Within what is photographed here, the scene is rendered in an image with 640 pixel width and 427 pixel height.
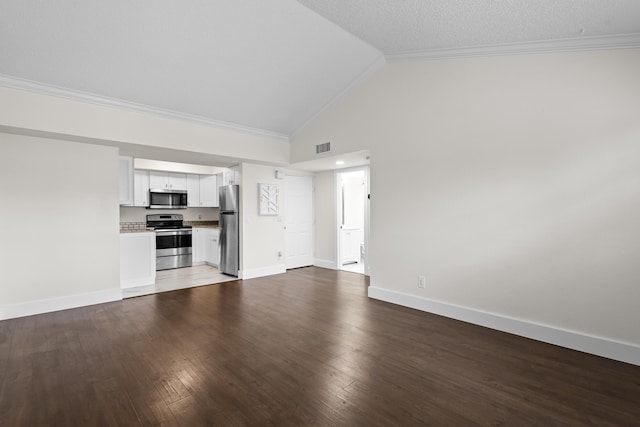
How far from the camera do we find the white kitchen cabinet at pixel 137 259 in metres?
4.95

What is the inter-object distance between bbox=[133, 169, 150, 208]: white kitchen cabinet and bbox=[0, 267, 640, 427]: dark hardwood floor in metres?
3.36

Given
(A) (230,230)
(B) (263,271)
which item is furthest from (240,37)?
(B) (263,271)

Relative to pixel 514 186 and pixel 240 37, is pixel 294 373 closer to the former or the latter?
pixel 514 186

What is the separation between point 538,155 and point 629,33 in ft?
3.77

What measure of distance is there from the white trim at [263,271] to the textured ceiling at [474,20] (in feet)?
14.3

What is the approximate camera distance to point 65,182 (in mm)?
3998

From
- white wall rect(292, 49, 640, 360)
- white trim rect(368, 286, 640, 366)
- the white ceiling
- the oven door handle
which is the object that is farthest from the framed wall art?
white trim rect(368, 286, 640, 366)

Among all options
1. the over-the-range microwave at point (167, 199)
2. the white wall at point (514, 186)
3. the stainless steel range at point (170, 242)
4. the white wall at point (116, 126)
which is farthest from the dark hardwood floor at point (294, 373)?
the over-the-range microwave at point (167, 199)

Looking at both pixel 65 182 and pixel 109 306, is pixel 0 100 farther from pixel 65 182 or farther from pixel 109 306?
pixel 109 306

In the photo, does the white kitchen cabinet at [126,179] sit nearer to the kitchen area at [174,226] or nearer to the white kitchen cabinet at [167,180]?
the kitchen area at [174,226]

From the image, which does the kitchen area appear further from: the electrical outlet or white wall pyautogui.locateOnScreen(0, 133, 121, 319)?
the electrical outlet

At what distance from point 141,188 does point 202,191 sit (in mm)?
1324

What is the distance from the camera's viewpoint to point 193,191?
7293 millimetres

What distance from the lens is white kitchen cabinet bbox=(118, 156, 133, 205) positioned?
16.3ft
